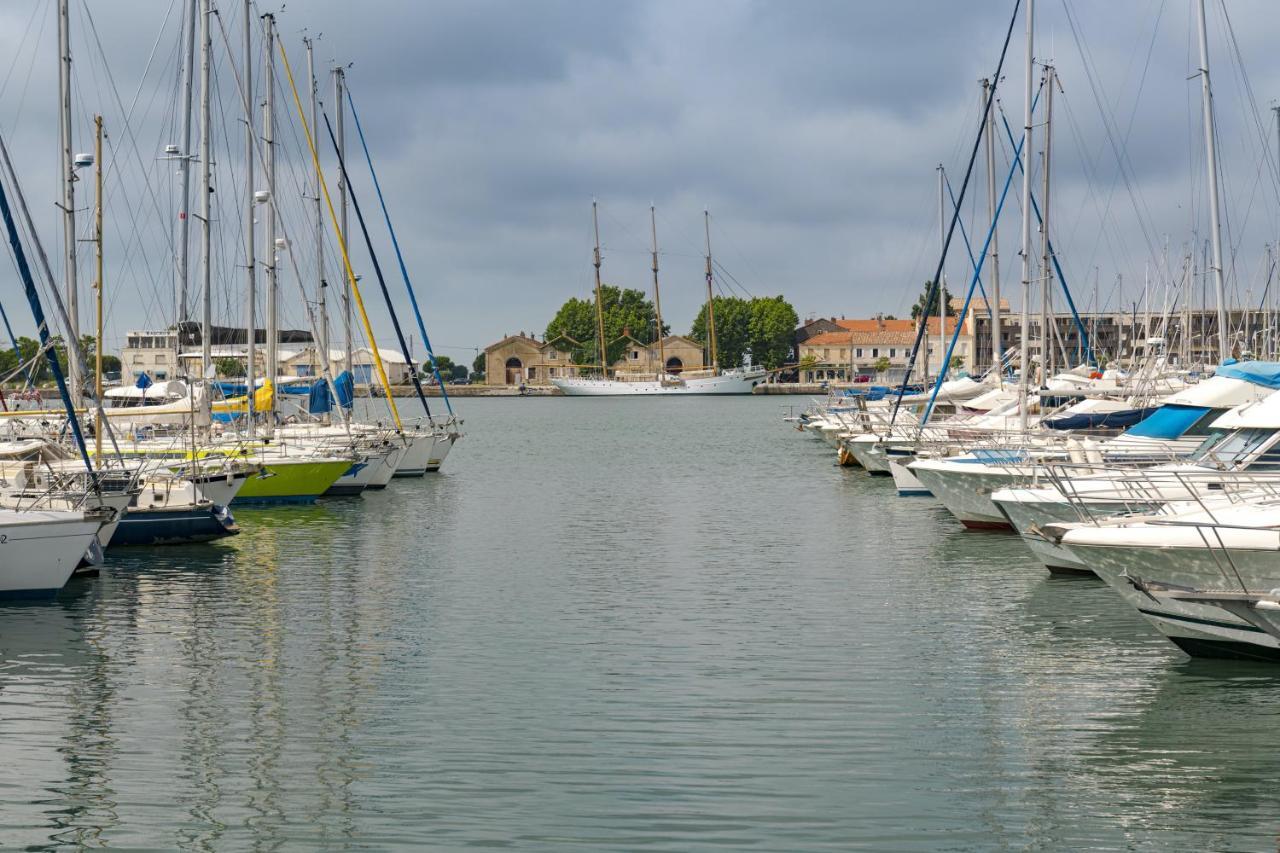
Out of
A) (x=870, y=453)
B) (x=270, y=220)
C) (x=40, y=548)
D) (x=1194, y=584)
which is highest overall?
(x=270, y=220)

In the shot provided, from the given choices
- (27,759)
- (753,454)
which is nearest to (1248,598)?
(27,759)

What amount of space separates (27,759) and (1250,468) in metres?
16.2

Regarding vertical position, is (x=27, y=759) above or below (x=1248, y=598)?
below

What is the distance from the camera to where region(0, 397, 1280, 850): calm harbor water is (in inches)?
504

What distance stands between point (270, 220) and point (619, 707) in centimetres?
3284

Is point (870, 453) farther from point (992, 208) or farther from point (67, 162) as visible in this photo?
point (67, 162)

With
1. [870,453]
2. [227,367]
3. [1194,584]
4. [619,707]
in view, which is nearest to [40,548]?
[619,707]

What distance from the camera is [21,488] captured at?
26.3 meters

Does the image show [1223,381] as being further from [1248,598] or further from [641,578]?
[1248,598]

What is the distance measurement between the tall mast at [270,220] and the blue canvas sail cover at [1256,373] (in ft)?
83.4

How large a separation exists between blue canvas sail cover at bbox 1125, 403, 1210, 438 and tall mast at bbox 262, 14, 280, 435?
24.0 m

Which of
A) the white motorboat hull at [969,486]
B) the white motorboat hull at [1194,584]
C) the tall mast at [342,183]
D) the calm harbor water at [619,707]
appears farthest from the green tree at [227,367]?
the white motorboat hull at [1194,584]

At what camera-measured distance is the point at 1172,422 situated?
29609 millimetres

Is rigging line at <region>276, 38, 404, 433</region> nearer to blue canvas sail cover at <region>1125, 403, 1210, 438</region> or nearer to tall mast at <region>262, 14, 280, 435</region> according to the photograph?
tall mast at <region>262, 14, 280, 435</region>
